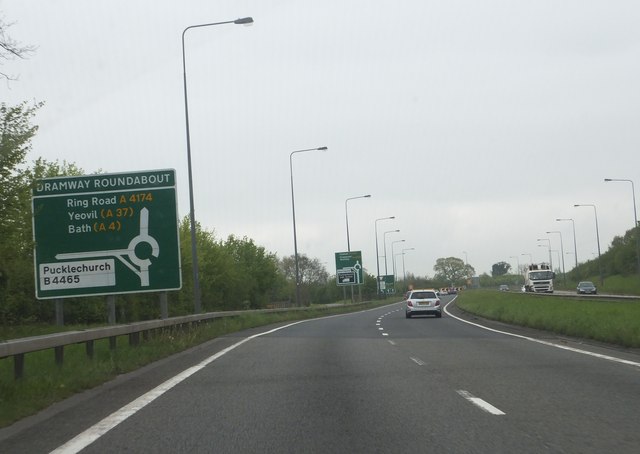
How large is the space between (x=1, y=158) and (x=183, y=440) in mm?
20340

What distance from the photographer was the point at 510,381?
11.9 meters

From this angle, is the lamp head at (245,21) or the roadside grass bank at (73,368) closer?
the roadside grass bank at (73,368)

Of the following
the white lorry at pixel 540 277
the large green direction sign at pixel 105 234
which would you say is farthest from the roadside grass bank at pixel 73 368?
the white lorry at pixel 540 277

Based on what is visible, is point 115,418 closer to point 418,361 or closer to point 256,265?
point 418,361

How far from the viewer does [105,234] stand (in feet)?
71.5

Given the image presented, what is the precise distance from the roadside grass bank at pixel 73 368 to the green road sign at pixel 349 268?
46.7 m

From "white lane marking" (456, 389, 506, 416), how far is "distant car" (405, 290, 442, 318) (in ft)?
105

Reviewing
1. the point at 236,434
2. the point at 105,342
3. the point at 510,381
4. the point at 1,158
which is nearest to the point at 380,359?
the point at 510,381

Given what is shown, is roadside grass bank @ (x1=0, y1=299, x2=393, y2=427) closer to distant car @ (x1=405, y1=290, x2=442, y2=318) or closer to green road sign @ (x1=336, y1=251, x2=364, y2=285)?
distant car @ (x1=405, y1=290, x2=442, y2=318)

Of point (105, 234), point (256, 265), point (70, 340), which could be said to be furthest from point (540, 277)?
point (70, 340)

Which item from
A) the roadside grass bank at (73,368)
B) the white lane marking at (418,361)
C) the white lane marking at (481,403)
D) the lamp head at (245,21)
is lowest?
the white lane marking at (418,361)

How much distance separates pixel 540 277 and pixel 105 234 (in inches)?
2981

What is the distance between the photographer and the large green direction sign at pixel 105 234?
21500 millimetres

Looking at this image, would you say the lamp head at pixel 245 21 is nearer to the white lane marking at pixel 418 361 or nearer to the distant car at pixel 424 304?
the white lane marking at pixel 418 361
